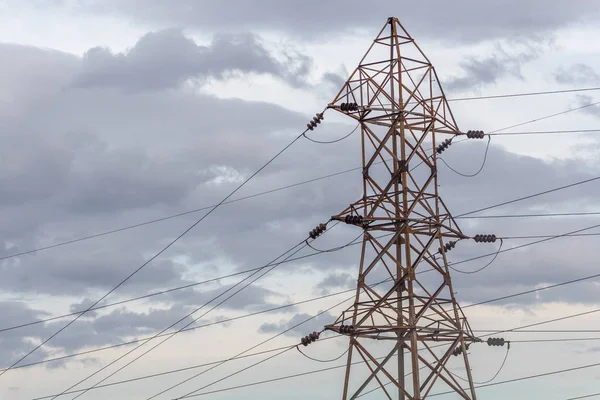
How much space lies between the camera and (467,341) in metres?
74.3

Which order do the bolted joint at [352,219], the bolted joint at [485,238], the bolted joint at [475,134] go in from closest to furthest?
the bolted joint at [352,219], the bolted joint at [485,238], the bolted joint at [475,134]

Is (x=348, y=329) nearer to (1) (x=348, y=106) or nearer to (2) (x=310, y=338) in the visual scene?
(2) (x=310, y=338)

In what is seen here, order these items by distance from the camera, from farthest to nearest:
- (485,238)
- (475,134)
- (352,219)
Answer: (475,134) < (485,238) < (352,219)

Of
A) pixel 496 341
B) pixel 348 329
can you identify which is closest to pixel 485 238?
pixel 496 341

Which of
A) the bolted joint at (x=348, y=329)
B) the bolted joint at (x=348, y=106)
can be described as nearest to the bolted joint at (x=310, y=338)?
the bolted joint at (x=348, y=329)

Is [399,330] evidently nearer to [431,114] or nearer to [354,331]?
[354,331]

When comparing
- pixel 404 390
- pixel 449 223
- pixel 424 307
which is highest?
pixel 449 223

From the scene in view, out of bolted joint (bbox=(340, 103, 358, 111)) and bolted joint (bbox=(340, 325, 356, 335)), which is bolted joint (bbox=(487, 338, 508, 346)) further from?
bolted joint (bbox=(340, 103, 358, 111))

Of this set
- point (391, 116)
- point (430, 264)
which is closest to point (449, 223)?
point (430, 264)

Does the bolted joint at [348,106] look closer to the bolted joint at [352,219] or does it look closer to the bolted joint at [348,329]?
the bolted joint at [352,219]

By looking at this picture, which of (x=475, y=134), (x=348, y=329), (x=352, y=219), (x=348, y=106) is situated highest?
(x=475, y=134)

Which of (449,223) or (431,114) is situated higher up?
(431,114)

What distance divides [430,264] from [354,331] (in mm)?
6169

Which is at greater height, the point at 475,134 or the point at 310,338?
the point at 475,134
